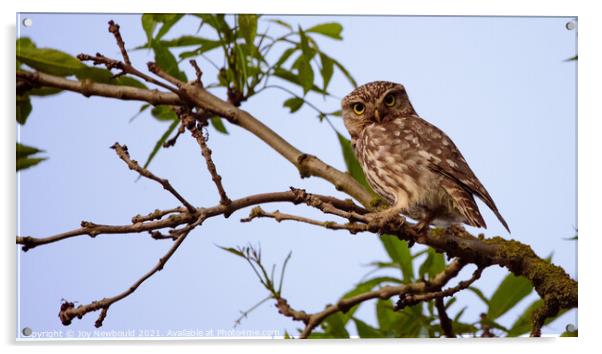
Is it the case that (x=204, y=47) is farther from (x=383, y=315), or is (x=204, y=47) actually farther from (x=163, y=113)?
(x=383, y=315)

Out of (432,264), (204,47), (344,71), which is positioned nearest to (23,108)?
(204,47)

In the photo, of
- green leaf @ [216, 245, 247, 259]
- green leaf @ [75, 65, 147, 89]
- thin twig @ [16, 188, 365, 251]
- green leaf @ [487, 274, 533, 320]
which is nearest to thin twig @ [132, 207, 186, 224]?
thin twig @ [16, 188, 365, 251]

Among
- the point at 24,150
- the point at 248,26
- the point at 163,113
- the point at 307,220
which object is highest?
the point at 248,26

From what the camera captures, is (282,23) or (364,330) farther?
(282,23)

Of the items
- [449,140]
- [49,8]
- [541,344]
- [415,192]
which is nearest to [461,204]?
[415,192]

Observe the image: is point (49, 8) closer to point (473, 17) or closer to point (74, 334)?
point (74, 334)

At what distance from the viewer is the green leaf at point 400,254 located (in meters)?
2.02

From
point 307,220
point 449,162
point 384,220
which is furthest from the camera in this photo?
point 449,162

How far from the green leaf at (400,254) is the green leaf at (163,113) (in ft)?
2.38

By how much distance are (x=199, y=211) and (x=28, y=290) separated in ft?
2.25

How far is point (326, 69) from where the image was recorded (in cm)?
206

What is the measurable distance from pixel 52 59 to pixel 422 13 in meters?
1.08

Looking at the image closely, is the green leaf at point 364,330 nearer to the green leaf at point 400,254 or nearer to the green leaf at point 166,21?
the green leaf at point 400,254

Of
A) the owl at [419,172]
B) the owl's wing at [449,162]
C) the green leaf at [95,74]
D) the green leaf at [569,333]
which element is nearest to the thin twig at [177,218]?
the owl at [419,172]
